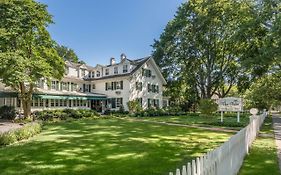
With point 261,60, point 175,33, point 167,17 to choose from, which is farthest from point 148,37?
point 261,60

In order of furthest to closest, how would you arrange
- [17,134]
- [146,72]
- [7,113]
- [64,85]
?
[146,72] → [64,85] → [7,113] → [17,134]

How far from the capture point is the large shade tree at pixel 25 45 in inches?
916

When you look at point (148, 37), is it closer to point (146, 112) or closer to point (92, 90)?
point (92, 90)

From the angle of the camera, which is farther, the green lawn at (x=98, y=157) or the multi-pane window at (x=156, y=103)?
the multi-pane window at (x=156, y=103)

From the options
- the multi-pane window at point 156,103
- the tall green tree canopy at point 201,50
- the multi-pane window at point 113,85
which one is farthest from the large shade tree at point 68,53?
the multi-pane window at point 156,103

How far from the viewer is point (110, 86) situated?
43188 mm

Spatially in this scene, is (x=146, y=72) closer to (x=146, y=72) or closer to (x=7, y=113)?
(x=146, y=72)

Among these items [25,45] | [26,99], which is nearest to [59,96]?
[26,99]

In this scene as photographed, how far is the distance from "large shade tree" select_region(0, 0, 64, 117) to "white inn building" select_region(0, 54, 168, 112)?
9.71 m

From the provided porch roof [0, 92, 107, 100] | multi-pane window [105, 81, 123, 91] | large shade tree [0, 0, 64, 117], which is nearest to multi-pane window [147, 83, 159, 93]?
multi-pane window [105, 81, 123, 91]

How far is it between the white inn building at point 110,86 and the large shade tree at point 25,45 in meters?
9.71

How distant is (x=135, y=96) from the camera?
41.7m

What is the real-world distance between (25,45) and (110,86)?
1847cm

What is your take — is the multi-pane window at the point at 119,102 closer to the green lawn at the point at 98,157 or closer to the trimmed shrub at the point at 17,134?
the trimmed shrub at the point at 17,134
